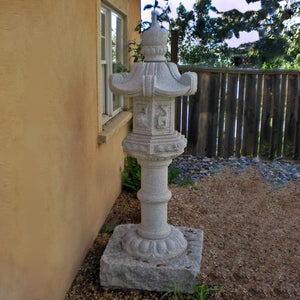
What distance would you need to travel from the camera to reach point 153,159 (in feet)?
10.4

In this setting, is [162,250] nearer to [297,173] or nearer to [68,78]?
[68,78]

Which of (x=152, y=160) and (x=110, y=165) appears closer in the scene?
(x=152, y=160)

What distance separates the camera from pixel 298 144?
7395 mm

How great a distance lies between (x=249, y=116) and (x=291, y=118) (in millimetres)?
824

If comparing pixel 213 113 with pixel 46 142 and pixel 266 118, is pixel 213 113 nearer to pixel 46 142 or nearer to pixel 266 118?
pixel 266 118

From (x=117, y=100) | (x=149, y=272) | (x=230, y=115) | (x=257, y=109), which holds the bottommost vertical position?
(x=149, y=272)

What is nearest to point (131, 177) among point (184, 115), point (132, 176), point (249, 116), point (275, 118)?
point (132, 176)

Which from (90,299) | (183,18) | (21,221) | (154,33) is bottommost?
(90,299)

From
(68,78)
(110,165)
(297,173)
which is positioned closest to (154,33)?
(68,78)

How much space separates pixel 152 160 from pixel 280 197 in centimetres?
306

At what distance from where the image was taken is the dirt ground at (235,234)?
322 centimetres

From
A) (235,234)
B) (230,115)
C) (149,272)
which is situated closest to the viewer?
(149,272)

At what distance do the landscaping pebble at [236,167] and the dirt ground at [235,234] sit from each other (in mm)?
215

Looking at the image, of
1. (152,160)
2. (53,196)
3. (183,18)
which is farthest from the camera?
(183,18)
